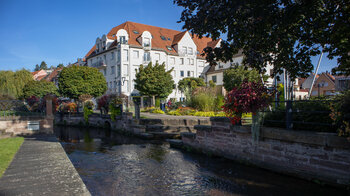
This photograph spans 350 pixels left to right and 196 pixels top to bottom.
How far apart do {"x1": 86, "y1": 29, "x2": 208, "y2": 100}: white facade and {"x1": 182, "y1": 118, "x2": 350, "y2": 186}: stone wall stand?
101 feet

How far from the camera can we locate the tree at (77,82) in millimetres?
33438

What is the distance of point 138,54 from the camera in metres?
40.9

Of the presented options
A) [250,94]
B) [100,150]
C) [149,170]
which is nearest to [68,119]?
[100,150]

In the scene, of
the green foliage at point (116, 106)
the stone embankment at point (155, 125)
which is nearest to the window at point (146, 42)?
the stone embankment at point (155, 125)

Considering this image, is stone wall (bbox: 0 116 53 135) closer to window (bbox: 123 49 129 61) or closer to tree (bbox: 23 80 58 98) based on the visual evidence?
tree (bbox: 23 80 58 98)

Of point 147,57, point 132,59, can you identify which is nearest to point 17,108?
point 132,59

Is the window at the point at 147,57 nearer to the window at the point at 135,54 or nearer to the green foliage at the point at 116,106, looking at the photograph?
the window at the point at 135,54

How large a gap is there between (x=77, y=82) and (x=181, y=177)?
31.1 meters

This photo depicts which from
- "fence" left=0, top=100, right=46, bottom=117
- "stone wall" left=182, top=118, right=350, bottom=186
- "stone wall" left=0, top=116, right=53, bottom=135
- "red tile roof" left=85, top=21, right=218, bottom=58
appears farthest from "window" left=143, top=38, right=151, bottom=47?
"stone wall" left=182, top=118, right=350, bottom=186

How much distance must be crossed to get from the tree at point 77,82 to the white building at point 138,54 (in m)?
3.91

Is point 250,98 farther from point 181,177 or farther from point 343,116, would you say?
point 181,177

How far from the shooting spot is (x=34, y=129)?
14.5 meters

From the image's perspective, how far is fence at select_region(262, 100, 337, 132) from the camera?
527cm

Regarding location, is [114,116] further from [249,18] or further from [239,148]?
[249,18]
